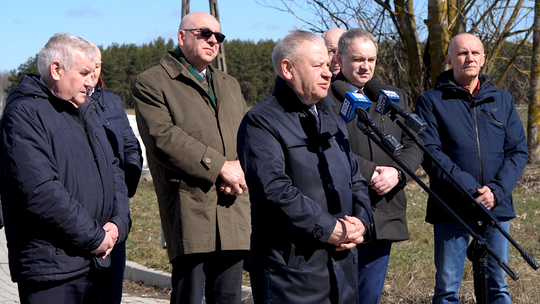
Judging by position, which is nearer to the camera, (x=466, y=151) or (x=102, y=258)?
(x=102, y=258)

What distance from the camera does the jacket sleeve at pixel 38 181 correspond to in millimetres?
2912

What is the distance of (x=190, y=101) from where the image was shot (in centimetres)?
409

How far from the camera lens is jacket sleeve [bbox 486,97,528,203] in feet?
13.1

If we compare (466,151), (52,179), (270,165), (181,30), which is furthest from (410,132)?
(181,30)

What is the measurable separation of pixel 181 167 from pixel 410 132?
5.54 feet

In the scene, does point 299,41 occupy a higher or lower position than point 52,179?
higher

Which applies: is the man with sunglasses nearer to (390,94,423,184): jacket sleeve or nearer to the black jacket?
the black jacket

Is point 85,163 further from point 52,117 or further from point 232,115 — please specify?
point 232,115

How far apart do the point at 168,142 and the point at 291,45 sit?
1225 millimetres

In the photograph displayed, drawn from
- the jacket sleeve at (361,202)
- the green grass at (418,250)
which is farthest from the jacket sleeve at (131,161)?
the green grass at (418,250)

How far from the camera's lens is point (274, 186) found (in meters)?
2.80

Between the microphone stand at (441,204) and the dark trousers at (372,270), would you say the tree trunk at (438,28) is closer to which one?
the dark trousers at (372,270)

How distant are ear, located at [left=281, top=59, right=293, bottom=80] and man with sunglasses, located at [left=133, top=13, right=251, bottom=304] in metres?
1.06

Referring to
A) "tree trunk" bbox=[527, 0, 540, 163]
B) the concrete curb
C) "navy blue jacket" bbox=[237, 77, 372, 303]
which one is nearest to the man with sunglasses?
"navy blue jacket" bbox=[237, 77, 372, 303]
